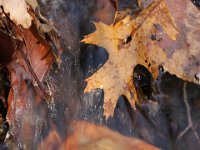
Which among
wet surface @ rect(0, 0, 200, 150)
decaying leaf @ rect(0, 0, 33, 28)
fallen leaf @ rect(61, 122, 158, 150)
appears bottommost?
fallen leaf @ rect(61, 122, 158, 150)

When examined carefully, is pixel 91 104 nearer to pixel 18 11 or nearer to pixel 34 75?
pixel 34 75

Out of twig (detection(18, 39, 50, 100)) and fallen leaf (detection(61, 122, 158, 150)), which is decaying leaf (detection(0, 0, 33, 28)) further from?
fallen leaf (detection(61, 122, 158, 150))

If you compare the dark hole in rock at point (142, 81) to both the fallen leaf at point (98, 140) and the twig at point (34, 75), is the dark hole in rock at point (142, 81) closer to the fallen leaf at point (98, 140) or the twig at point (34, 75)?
the fallen leaf at point (98, 140)

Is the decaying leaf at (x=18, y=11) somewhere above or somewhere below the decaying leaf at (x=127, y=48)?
above

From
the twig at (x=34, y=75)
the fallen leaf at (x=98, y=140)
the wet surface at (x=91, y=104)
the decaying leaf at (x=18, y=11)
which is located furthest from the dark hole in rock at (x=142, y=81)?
the decaying leaf at (x=18, y=11)

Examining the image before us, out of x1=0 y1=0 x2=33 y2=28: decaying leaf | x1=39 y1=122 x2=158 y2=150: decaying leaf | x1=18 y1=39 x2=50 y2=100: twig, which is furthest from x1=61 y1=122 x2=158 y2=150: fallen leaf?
x1=0 y1=0 x2=33 y2=28: decaying leaf

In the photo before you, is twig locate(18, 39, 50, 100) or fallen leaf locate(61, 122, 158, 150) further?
twig locate(18, 39, 50, 100)
